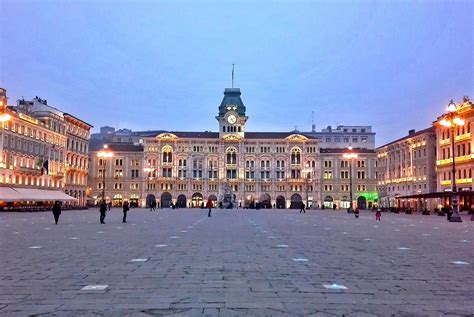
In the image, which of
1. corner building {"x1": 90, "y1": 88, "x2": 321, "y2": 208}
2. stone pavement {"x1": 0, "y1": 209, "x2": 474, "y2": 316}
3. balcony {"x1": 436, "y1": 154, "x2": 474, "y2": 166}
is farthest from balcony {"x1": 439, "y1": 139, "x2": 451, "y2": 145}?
stone pavement {"x1": 0, "y1": 209, "x2": 474, "y2": 316}

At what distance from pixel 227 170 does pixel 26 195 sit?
63625 millimetres

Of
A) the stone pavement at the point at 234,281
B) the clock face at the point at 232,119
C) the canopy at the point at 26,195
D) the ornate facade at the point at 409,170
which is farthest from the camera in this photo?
the clock face at the point at 232,119

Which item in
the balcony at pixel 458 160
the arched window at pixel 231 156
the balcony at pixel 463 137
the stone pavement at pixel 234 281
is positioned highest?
the arched window at pixel 231 156

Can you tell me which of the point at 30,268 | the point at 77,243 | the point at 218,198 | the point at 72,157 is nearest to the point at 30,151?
the point at 72,157

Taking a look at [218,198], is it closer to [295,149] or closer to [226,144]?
[226,144]

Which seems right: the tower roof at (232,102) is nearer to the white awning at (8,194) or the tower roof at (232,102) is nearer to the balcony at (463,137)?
the balcony at (463,137)

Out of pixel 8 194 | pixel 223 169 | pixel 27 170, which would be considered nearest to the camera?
pixel 8 194

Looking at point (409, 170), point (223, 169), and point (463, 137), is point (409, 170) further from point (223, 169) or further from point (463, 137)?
point (223, 169)

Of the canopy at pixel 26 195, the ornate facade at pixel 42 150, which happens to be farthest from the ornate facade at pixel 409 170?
the ornate facade at pixel 42 150

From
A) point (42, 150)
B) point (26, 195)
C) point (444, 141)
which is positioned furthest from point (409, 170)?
point (26, 195)

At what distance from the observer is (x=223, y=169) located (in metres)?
123

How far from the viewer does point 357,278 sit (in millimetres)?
9883

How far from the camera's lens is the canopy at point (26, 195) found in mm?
59869

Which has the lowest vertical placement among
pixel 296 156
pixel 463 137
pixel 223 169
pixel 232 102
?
pixel 223 169
